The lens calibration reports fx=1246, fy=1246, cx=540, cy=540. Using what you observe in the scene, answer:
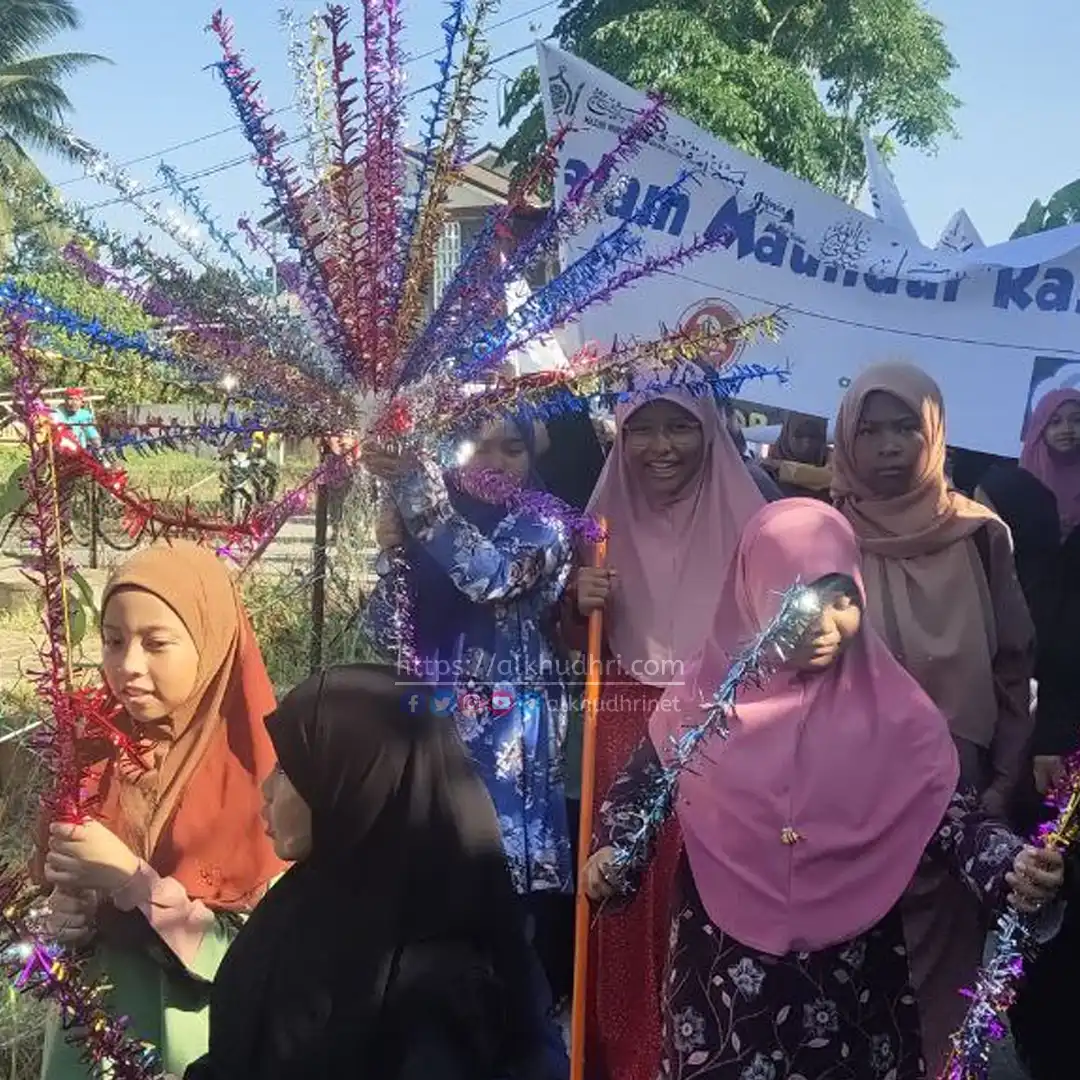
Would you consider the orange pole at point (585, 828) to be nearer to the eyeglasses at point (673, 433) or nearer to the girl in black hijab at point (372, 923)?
the eyeglasses at point (673, 433)

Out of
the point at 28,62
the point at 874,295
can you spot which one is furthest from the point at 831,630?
the point at 28,62

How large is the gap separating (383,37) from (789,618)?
2.99 ft

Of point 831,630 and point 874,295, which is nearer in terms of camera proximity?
point 831,630

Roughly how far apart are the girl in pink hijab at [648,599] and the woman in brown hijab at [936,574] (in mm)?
282

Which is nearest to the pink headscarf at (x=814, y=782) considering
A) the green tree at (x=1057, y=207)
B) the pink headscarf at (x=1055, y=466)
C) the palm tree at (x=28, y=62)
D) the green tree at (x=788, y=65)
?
Answer: the pink headscarf at (x=1055, y=466)

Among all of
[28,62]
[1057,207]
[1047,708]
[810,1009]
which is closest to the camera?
[810,1009]

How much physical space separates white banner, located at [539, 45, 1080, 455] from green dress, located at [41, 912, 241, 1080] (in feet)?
6.94

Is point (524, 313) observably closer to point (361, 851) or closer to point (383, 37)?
point (383, 37)

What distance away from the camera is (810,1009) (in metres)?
1.94

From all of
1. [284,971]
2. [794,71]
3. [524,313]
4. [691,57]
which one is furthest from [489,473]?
[794,71]

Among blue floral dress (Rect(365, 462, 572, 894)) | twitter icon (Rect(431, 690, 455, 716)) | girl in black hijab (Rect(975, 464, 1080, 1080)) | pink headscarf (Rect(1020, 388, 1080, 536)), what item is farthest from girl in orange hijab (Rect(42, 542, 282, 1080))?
pink headscarf (Rect(1020, 388, 1080, 536))

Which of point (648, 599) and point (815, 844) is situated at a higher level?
point (648, 599)

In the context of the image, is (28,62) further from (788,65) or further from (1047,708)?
(1047,708)

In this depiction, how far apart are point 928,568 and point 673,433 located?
22.8 inches
